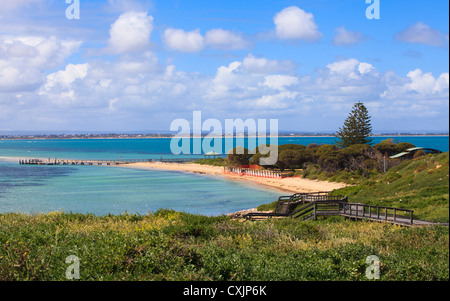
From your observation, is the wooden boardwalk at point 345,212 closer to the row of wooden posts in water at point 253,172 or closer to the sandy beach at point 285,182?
the sandy beach at point 285,182

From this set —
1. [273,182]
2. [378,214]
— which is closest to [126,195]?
[273,182]

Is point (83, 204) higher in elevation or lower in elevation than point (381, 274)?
lower

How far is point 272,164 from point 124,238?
58846 mm

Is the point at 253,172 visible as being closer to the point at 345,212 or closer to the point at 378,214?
the point at 345,212

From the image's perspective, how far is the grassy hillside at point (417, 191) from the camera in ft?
70.3

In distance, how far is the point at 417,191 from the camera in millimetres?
27703

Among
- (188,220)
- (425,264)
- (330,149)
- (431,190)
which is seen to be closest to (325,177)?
(330,149)

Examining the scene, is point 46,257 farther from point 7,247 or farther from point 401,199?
point 401,199

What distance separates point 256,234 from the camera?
13.9 m

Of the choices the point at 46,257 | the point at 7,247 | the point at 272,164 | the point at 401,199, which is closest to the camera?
the point at 46,257

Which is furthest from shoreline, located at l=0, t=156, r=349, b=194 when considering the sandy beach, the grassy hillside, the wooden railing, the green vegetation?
the green vegetation

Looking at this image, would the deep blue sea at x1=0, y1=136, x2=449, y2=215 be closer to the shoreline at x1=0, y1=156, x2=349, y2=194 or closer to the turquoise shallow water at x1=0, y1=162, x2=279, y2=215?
the turquoise shallow water at x1=0, y1=162, x2=279, y2=215

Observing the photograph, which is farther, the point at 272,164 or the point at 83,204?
the point at 272,164

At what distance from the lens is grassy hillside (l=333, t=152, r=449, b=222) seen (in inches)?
844
